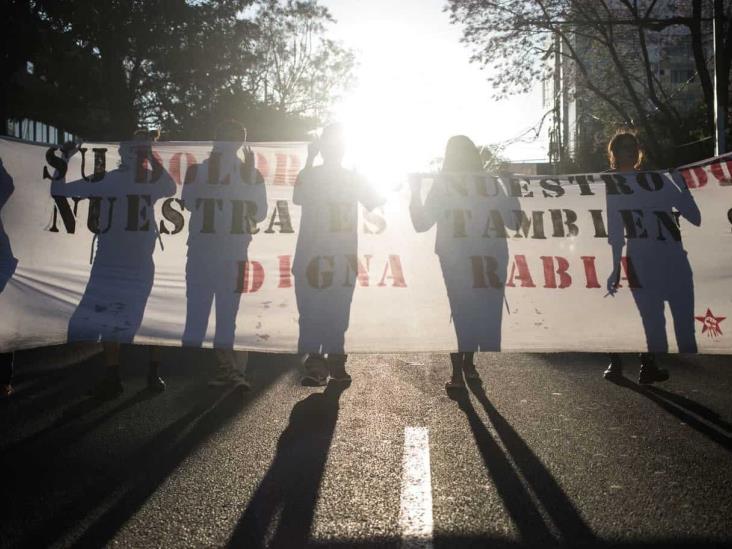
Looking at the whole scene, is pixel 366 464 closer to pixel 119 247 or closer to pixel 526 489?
pixel 526 489

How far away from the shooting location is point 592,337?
5.56m

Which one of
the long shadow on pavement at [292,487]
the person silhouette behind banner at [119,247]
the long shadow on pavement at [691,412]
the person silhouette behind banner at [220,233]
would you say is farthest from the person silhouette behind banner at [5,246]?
the long shadow on pavement at [691,412]

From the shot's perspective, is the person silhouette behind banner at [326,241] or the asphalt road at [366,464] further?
the person silhouette behind banner at [326,241]

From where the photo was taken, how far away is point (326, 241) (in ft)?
18.8

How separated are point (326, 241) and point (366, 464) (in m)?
2.18

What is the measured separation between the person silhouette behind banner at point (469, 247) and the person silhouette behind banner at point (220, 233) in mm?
1265

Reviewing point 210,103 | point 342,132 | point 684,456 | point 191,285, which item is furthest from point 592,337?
point 210,103

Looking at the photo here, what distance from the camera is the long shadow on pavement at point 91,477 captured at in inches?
123

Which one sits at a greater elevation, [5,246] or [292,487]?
[5,246]

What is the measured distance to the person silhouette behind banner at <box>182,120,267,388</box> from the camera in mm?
5586

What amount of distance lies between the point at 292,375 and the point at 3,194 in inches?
110

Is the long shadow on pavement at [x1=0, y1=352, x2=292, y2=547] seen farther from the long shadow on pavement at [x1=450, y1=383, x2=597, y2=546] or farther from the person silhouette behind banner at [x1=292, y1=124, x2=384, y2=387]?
the long shadow on pavement at [x1=450, y1=383, x2=597, y2=546]

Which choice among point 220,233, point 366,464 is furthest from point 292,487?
point 220,233

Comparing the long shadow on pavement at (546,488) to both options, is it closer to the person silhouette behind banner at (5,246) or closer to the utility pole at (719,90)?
the person silhouette behind banner at (5,246)
